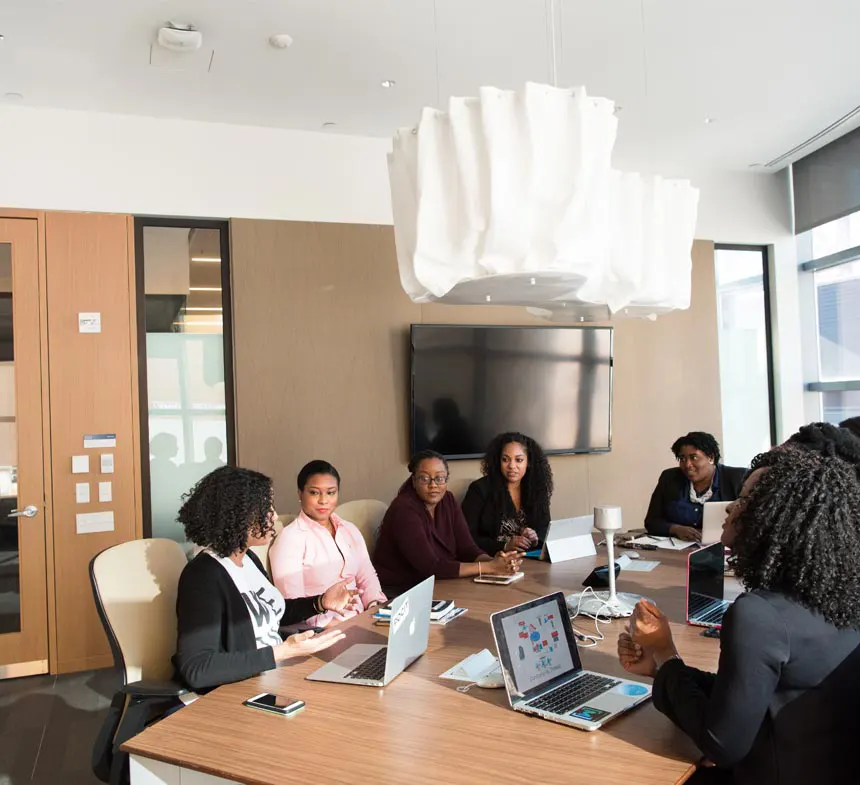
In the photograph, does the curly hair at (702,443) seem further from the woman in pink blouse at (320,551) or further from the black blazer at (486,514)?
the woman in pink blouse at (320,551)

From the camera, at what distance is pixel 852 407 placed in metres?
5.62

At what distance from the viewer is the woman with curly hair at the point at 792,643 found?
4.66 ft

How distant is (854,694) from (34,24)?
394 cm

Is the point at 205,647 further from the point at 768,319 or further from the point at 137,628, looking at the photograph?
the point at 768,319

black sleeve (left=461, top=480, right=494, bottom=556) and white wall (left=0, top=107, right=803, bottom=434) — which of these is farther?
white wall (left=0, top=107, right=803, bottom=434)

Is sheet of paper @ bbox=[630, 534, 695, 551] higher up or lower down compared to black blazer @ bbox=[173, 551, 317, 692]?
lower down

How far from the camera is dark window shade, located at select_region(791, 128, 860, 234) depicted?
5.31m

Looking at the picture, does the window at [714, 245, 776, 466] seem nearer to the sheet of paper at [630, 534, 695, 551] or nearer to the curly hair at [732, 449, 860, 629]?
Answer: the sheet of paper at [630, 534, 695, 551]

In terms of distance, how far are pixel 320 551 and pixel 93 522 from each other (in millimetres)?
1917

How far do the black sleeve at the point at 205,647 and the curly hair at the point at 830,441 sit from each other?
1.52 metres

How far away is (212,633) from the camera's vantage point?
2.09 m

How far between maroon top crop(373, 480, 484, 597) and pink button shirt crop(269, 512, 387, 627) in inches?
8.8

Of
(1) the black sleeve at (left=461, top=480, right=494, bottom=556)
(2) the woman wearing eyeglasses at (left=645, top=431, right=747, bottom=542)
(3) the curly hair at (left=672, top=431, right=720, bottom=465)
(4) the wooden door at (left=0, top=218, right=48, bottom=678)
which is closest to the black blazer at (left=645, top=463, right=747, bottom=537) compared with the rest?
(2) the woman wearing eyeglasses at (left=645, top=431, right=747, bottom=542)

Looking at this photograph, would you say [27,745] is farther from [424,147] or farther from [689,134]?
[689,134]
